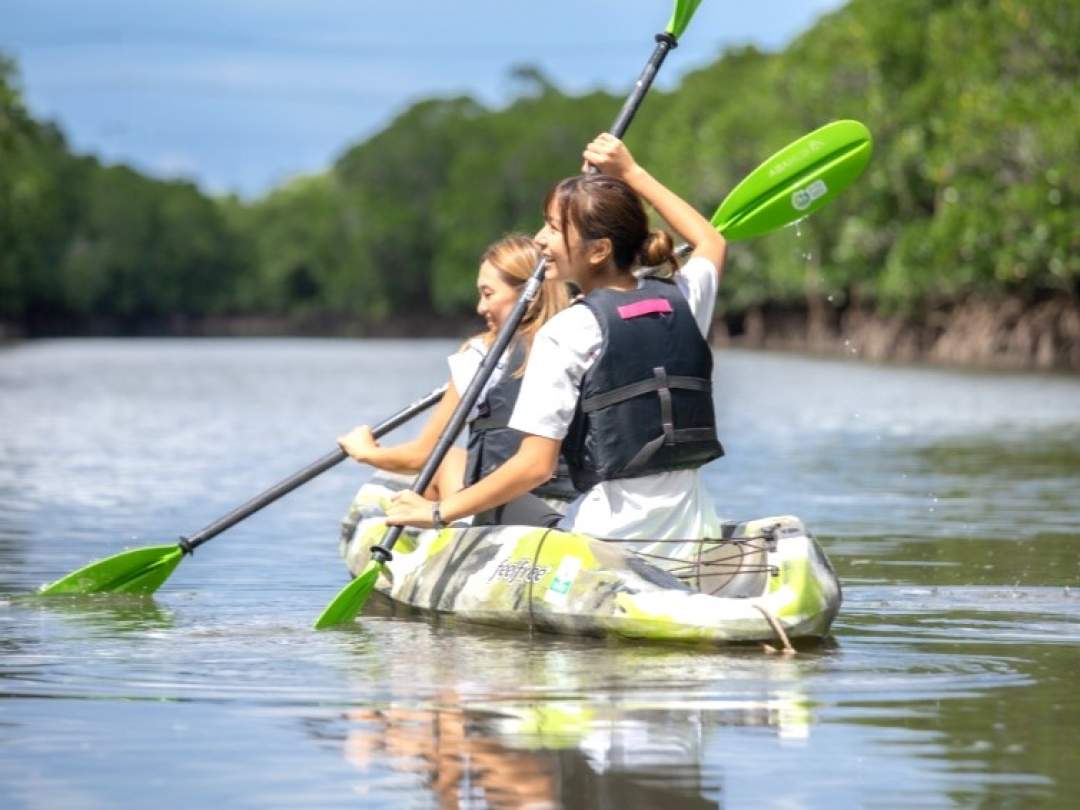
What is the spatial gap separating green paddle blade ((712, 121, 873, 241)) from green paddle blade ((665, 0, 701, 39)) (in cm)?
64

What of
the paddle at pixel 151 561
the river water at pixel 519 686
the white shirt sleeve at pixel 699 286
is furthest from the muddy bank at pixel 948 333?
the white shirt sleeve at pixel 699 286

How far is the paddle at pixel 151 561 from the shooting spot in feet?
33.4

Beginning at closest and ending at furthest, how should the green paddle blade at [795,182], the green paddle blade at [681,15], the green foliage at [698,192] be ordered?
the green paddle blade at [795,182]
the green paddle blade at [681,15]
the green foliage at [698,192]

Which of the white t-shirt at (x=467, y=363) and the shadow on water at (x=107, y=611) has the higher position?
the white t-shirt at (x=467, y=363)

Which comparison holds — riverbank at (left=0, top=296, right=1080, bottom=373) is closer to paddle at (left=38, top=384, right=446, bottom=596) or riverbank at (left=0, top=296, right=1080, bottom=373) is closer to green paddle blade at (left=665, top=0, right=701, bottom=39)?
green paddle blade at (left=665, top=0, right=701, bottom=39)

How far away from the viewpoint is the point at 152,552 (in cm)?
1030

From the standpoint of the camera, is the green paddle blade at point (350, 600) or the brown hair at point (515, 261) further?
the brown hair at point (515, 261)

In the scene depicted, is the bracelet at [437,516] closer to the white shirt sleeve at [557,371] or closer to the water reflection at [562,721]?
the water reflection at [562,721]

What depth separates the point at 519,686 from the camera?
7.27m

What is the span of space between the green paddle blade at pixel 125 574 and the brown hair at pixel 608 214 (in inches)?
112

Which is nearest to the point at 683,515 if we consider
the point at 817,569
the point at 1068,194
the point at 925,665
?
the point at 817,569

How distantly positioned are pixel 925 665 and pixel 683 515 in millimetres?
1043

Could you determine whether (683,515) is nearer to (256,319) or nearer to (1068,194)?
(1068,194)

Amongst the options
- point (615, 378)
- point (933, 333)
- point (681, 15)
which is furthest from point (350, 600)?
point (933, 333)
